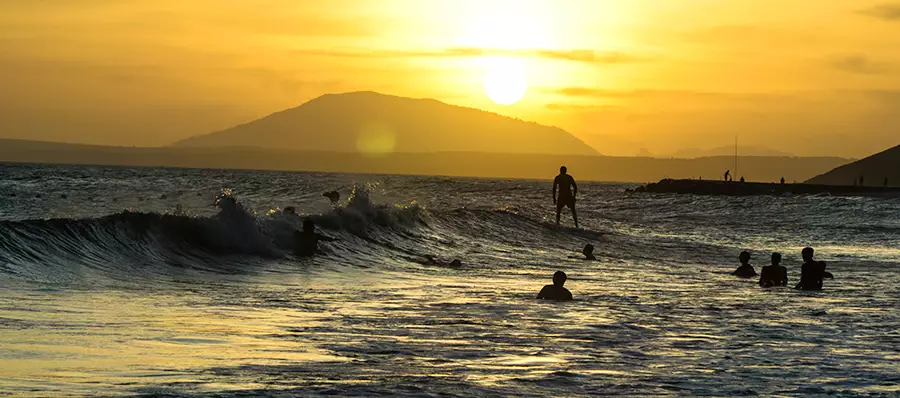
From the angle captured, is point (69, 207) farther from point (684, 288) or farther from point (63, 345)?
point (63, 345)

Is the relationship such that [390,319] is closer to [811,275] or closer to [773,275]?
[811,275]

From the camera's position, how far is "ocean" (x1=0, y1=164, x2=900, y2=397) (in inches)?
344

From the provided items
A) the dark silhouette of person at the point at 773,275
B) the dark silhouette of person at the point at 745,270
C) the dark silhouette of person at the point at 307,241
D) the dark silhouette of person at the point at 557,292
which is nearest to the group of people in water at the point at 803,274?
the dark silhouette of person at the point at 773,275

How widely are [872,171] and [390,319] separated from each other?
563 feet

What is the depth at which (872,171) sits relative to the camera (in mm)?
169375

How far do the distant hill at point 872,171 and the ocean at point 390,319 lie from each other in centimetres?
14669

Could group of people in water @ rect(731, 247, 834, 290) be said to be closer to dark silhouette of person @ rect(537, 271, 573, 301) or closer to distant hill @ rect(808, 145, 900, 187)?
dark silhouette of person @ rect(537, 271, 573, 301)

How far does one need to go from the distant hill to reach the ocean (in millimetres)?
146685

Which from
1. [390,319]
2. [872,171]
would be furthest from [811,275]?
[872,171]

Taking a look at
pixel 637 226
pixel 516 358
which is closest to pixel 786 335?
pixel 516 358

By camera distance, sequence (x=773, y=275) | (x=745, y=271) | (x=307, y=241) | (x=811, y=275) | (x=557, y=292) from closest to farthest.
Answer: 1. (x=557, y=292)
2. (x=811, y=275)
3. (x=773, y=275)
4. (x=745, y=271)
5. (x=307, y=241)

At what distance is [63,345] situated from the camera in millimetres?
9688

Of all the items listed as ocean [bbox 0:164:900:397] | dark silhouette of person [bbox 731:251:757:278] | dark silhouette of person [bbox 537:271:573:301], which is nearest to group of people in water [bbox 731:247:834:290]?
ocean [bbox 0:164:900:397]

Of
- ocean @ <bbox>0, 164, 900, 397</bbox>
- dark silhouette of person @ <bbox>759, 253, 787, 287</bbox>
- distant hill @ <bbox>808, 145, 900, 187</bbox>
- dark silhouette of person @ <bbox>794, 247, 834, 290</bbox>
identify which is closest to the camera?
ocean @ <bbox>0, 164, 900, 397</bbox>
